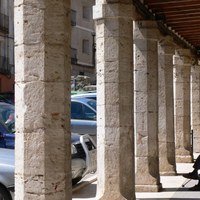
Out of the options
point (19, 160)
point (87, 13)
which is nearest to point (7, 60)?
point (87, 13)

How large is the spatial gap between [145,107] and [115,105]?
7.12 ft

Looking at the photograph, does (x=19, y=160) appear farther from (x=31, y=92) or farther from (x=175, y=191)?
(x=175, y=191)

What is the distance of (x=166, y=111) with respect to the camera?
12.0 metres

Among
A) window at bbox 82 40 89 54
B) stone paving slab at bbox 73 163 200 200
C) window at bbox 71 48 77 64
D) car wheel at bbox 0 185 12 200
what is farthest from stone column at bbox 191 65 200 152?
window at bbox 82 40 89 54

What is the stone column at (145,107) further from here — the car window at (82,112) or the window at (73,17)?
the window at (73,17)

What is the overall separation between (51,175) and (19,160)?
0.36 meters

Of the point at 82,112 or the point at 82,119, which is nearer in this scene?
the point at 82,119

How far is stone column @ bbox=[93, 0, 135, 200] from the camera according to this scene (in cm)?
773

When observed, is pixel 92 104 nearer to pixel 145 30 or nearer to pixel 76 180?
pixel 76 180

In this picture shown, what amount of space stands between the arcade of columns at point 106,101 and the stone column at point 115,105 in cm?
1

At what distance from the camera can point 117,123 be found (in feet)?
25.5

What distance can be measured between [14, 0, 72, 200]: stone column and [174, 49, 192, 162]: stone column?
9.64 m

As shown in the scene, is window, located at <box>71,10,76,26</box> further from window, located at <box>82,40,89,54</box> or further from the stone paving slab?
the stone paving slab

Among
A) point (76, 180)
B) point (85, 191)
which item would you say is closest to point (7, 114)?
point (76, 180)
